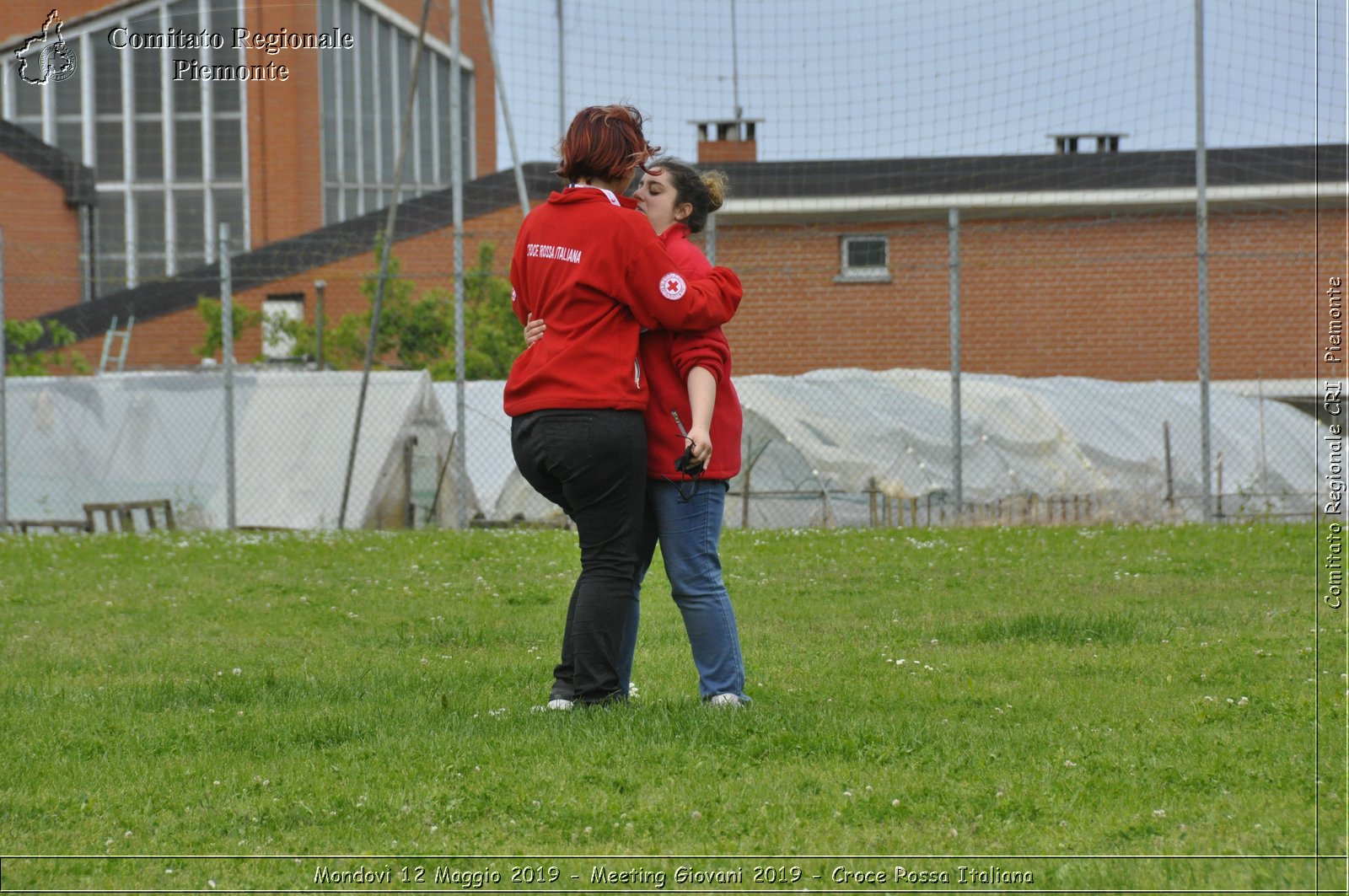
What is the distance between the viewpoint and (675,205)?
4539mm

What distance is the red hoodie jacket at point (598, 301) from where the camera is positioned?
166 inches

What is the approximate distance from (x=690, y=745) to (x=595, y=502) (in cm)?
78

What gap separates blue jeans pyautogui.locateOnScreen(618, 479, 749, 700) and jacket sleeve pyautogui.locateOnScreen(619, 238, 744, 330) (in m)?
0.47

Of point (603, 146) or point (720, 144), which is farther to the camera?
point (720, 144)

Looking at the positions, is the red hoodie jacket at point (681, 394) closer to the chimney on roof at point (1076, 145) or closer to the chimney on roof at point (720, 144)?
the chimney on roof at point (720, 144)

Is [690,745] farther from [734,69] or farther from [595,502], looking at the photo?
[734,69]

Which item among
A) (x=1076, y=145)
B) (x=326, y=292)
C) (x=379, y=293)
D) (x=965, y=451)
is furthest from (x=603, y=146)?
(x=1076, y=145)

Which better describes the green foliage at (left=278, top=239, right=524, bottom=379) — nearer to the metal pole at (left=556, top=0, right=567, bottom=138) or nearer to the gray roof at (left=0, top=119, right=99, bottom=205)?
the metal pole at (left=556, top=0, right=567, bottom=138)

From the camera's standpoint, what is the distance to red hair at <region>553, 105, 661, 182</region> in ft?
14.2

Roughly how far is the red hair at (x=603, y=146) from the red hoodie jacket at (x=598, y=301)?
7 cm

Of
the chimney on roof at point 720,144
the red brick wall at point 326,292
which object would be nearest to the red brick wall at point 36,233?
the red brick wall at point 326,292

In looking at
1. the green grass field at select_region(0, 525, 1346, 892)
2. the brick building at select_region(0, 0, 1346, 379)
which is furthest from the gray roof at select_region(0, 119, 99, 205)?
the green grass field at select_region(0, 525, 1346, 892)

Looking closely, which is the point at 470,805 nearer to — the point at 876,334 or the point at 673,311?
the point at 673,311

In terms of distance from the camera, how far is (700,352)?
4316 millimetres
